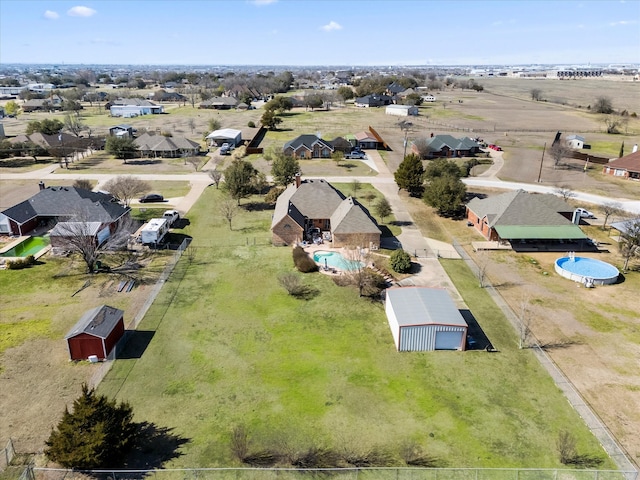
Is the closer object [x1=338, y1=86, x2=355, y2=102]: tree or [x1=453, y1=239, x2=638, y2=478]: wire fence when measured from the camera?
[x1=453, y1=239, x2=638, y2=478]: wire fence

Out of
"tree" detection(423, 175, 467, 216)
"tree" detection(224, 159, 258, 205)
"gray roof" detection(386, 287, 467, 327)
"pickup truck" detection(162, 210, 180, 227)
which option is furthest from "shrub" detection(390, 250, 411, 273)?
"pickup truck" detection(162, 210, 180, 227)

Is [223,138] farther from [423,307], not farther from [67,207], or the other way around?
[423,307]

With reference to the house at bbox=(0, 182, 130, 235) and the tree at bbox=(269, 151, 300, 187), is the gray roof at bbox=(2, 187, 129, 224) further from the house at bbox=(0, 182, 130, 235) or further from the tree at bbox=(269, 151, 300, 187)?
the tree at bbox=(269, 151, 300, 187)

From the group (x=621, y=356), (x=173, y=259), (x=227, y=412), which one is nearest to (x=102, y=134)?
(x=173, y=259)

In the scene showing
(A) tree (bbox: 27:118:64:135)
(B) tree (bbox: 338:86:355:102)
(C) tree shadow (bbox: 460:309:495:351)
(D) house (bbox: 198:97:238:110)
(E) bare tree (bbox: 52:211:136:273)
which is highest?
(B) tree (bbox: 338:86:355:102)

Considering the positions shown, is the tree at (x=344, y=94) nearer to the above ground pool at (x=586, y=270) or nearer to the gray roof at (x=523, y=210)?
the gray roof at (x=523, y=210)

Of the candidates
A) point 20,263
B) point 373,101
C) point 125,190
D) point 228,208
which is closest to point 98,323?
point 20,263
